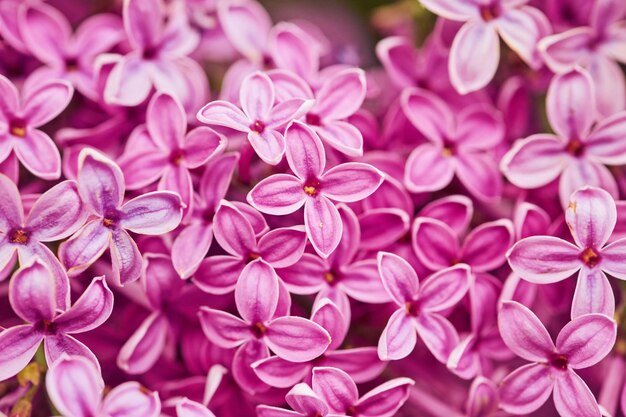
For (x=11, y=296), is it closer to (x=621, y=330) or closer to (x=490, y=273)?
(x=490, y=273)

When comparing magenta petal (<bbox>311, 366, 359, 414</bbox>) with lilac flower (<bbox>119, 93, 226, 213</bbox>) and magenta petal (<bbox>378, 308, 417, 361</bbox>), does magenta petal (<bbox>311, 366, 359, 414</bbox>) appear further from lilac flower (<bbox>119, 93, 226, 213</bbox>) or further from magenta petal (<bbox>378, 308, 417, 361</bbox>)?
lilac flower (<bbox>119, 93, 226, 213</bbox>)

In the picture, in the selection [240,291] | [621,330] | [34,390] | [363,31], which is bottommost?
[34,390]

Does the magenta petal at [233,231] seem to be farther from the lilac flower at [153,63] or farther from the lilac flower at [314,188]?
the lilac flower at [153,63]

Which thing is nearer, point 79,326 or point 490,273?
point 79,326

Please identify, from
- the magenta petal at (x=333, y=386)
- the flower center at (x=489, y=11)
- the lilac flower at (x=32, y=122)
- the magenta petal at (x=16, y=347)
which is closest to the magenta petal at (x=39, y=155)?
the lilac flower at (x=32, y=122)

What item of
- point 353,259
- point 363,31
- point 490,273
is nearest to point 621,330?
point 490,273

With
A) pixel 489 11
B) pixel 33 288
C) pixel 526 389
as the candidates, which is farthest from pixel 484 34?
pixel 33 288

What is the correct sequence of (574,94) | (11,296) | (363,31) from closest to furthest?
(11,296) < (574,94) < (363,31)

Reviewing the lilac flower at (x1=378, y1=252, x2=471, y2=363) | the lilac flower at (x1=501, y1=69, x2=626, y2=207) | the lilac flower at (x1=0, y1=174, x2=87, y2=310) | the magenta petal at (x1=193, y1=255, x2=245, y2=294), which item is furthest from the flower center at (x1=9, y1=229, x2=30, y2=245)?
the lilac flower at (x1=501, y1=69, x2=626, y2=207)

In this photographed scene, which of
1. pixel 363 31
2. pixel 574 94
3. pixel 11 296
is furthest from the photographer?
pixel 363 31

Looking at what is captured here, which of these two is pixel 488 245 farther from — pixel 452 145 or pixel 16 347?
pixel 16 347
